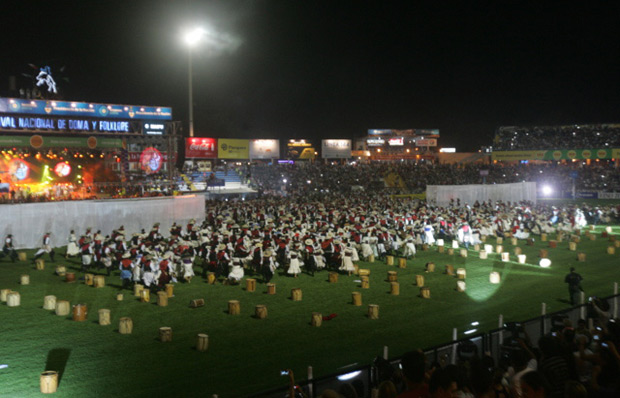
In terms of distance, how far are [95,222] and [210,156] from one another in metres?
19.0

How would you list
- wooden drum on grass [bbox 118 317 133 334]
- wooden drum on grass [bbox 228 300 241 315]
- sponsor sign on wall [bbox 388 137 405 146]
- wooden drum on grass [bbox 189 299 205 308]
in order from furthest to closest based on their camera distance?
sponsor sign on wall [bbox 388 137 405 146], wooden drum on grass [bbox 189 299 205 308], wooden drum on grass [bbox 228 300 241 315], wooden drum on grass [bbox 118 317 133 334]

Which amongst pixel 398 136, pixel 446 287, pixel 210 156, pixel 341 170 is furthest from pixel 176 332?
pixel 398 136

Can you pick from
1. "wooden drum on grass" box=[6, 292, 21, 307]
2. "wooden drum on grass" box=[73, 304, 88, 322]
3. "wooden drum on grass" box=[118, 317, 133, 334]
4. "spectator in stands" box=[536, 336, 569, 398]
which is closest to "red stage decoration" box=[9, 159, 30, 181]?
"wooden drum on grass" box=[6, 292, 21, 307]

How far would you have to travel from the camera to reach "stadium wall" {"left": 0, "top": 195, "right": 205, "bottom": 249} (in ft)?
77.8

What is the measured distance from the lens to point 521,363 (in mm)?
5703

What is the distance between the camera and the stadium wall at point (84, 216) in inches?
934

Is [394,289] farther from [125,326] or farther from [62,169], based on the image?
[62,169]

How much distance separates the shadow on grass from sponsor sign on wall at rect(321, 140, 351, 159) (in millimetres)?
52715

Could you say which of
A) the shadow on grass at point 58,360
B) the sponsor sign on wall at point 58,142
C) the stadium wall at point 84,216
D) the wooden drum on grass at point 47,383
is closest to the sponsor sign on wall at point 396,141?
the sponsor sign on wall at point 58,142

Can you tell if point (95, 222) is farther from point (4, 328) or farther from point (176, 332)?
point (176, 332)

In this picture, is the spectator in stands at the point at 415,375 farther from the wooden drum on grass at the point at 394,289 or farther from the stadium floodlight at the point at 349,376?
the wooden drum on grass at the point at 394,289

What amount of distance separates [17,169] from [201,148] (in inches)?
572

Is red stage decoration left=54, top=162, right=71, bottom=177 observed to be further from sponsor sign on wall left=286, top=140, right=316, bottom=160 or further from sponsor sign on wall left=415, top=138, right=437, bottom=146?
sponsor sign on wall left=415, top=138, right=437, bottom=146

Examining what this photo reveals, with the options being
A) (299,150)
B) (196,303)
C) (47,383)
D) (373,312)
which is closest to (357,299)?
(373,312)
